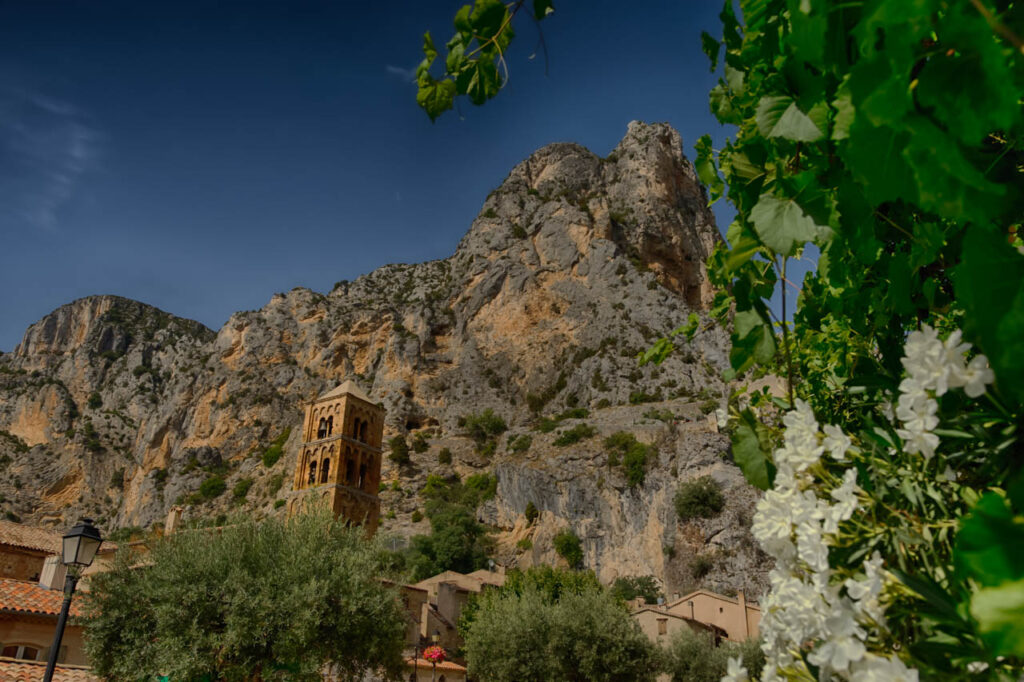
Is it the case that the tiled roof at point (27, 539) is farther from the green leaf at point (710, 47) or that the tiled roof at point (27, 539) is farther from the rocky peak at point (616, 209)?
the rocky peak at point (616, 209)

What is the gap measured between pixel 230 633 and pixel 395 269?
267 ft

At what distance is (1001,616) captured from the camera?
0.79 meters

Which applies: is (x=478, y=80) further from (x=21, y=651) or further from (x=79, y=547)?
(x=21, y=651)

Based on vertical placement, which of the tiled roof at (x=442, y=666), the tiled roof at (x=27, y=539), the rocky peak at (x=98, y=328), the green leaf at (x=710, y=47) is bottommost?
the tiled roof at (x=442, y=666)

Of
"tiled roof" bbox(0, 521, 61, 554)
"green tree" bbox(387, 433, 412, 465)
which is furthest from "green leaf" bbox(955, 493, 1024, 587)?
"green tree" bbox(387, 433, 412, 465)

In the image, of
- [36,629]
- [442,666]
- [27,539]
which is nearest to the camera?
[36,629]

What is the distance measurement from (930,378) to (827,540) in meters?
0.40

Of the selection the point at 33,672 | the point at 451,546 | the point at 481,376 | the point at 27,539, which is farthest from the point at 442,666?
the point at 481,376

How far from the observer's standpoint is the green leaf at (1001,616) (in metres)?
0.79

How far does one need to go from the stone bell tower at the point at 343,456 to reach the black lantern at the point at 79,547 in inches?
1152

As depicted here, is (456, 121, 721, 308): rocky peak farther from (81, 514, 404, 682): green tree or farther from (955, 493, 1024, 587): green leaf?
(955, 493, 1024, 587): green leaf

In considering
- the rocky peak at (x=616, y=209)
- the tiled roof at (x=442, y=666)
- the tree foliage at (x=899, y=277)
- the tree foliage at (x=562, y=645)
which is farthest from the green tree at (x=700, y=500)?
the tree foliage at (x=899, y=277)

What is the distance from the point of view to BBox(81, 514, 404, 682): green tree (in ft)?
45.6

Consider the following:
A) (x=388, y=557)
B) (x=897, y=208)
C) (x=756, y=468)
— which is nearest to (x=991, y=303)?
(x=756, y=468)
